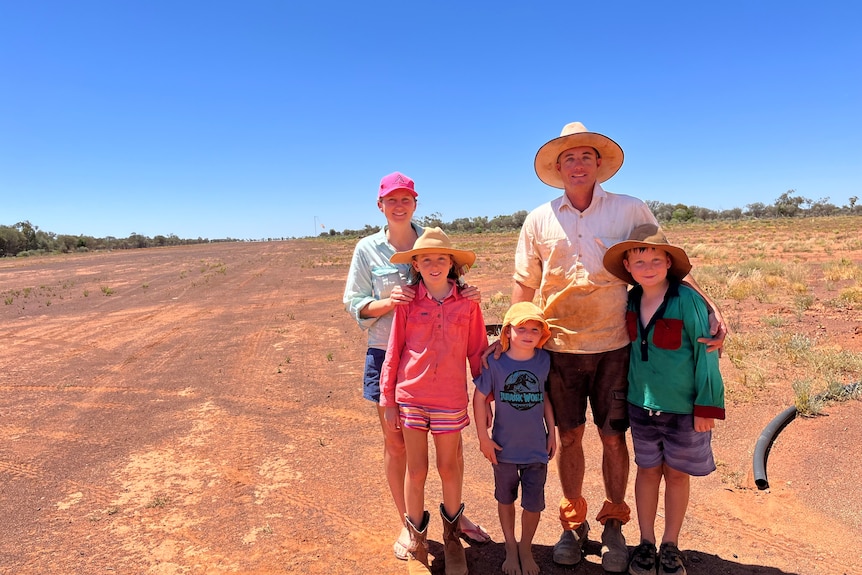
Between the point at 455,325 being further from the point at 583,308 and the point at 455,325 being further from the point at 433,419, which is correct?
the point at 583,308

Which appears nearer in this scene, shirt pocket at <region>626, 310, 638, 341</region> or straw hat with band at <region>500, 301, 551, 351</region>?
straw hat with band at <region>500, 301, 551, 351</region>

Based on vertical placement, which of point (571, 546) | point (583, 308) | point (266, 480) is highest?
point (583, 308)

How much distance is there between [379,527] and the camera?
3439 millimetres

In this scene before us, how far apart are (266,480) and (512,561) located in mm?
2272

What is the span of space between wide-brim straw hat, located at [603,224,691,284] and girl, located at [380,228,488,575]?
742 millimetres

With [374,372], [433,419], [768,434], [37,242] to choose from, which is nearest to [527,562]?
[433,419]

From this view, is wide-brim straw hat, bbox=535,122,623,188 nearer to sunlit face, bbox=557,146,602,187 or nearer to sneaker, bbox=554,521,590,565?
sunlit face, bbox=557,146,602,187

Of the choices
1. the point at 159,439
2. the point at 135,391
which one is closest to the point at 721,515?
the point at 159,439

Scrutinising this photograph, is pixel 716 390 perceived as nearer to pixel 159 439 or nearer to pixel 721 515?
pixel 721 515

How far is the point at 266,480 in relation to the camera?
13.8ft

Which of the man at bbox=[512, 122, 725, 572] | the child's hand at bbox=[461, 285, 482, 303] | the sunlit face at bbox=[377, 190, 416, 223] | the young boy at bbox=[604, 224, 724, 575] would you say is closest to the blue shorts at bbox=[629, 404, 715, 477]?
the young boy at bbox=[604, 224, 724, 575]

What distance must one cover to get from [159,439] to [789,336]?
812 cm

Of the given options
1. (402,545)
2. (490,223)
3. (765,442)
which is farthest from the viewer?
(490,223)

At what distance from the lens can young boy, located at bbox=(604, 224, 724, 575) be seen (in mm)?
2529
